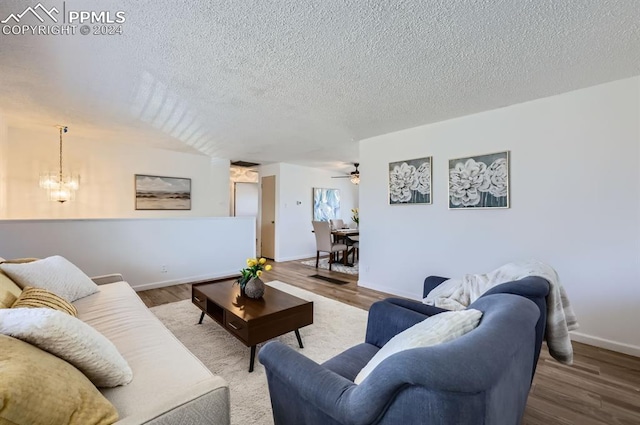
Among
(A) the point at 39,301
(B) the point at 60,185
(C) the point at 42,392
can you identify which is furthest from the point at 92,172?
(C) the point at 42,392

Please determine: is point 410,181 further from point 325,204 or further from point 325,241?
point 325,204

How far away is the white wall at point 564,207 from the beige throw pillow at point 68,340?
10.7 ft

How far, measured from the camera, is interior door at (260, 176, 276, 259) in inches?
260

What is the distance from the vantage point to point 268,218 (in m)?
6.82

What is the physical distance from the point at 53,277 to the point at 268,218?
15.9 ft

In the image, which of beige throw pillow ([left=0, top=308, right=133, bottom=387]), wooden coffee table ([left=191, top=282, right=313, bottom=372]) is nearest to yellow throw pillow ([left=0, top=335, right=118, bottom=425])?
beige throw pillow ([left=0, top=308, right=133, bottom=387])

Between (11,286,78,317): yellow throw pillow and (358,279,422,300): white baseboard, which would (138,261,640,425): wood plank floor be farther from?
(11,286,78,317): yellow throw pillow

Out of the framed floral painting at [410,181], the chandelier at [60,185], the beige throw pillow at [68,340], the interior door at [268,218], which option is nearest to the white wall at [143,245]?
the chandelier at [60,185]

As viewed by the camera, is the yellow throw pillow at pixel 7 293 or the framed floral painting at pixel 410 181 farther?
the framed floral painting at pixel 410 181

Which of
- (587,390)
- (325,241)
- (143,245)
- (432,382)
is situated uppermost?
(432,382)

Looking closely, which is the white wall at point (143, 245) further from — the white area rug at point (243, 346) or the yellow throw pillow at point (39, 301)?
the yellow throw pillow at point (39, 301)

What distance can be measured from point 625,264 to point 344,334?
2.43 m

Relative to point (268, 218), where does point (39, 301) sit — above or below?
below

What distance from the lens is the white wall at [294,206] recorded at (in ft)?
21.0
